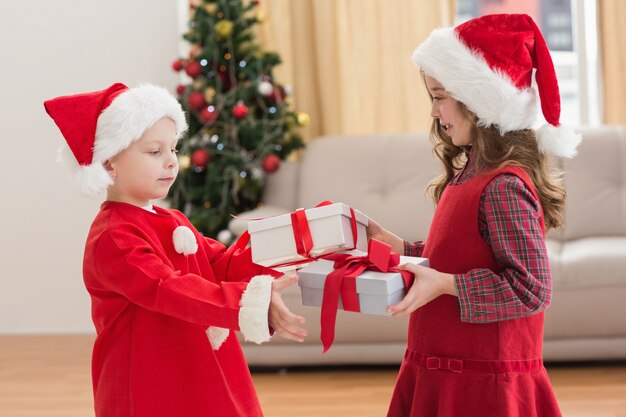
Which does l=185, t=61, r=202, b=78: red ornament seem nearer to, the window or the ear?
the window

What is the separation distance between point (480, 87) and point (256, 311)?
65 cm

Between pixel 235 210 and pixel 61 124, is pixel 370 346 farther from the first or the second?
pixel 61 124

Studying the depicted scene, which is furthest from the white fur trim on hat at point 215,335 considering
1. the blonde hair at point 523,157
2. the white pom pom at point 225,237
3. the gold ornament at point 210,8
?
the gold ornament at point 210,8

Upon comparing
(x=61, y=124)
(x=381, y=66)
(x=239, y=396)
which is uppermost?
(x=381, y=66)

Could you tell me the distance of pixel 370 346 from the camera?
3441 mm

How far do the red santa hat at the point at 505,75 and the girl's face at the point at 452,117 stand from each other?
1.0 inches

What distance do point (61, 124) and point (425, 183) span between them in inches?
98.7

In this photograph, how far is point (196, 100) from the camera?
406cm

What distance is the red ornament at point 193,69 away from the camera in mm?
4094

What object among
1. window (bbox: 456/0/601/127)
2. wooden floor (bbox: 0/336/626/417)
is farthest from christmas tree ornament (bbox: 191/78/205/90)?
window (bbox: 456/0/601/127)

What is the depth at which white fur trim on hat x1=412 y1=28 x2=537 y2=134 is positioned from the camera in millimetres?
1688

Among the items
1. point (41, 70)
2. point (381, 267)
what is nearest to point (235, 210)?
point (41, 70)

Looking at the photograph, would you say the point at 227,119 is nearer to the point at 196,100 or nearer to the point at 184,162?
the point at 196,100

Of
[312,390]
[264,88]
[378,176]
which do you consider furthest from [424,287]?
[264,88]
